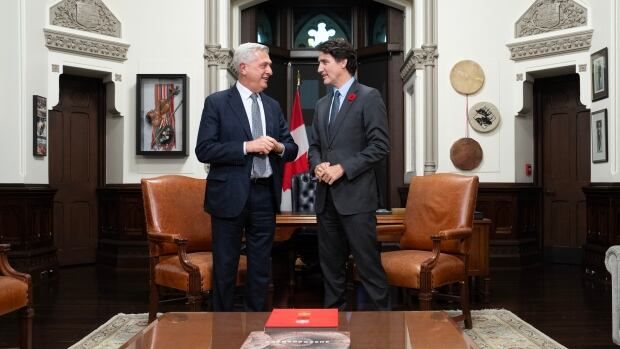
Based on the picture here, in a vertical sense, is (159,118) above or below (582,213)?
above

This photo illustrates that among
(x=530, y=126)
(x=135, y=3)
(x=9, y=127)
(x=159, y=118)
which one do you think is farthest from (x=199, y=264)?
(x=530, y=126)

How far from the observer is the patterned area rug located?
141 inches

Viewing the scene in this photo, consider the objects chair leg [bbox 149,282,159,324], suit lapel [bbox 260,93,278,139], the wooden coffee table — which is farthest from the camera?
chair leg [bbox 149,282,159,324]

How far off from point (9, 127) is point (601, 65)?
6.35 meters

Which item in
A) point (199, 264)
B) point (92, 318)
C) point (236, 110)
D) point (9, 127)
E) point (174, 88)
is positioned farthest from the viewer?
point (174, 88)

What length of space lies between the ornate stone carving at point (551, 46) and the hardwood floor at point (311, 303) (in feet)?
8.65

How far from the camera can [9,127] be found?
239 inches

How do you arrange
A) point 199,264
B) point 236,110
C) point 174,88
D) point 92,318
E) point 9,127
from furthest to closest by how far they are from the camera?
1. point 174,88
2. point 9,127
3. point 92,318
4. point 199,264
5. point 236,110

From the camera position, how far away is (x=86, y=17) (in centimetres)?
702

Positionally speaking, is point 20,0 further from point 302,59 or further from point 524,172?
point 524,172

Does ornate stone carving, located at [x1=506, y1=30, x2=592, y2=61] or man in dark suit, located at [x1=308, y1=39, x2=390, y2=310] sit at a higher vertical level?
ornate stone carving, located at [x1=506, y1=30, x2=592, y2=61]

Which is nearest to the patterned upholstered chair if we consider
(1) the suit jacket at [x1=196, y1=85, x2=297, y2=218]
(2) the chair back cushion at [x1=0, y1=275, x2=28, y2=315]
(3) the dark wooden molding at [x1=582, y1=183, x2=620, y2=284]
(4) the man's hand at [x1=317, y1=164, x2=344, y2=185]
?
(1) the suit jacket at [x1=196, y1=85, x2=297, y2=218]

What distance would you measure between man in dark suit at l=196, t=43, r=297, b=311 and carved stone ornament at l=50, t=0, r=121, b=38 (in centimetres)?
452

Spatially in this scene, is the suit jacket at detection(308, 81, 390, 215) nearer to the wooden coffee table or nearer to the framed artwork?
the wooden coffee table
